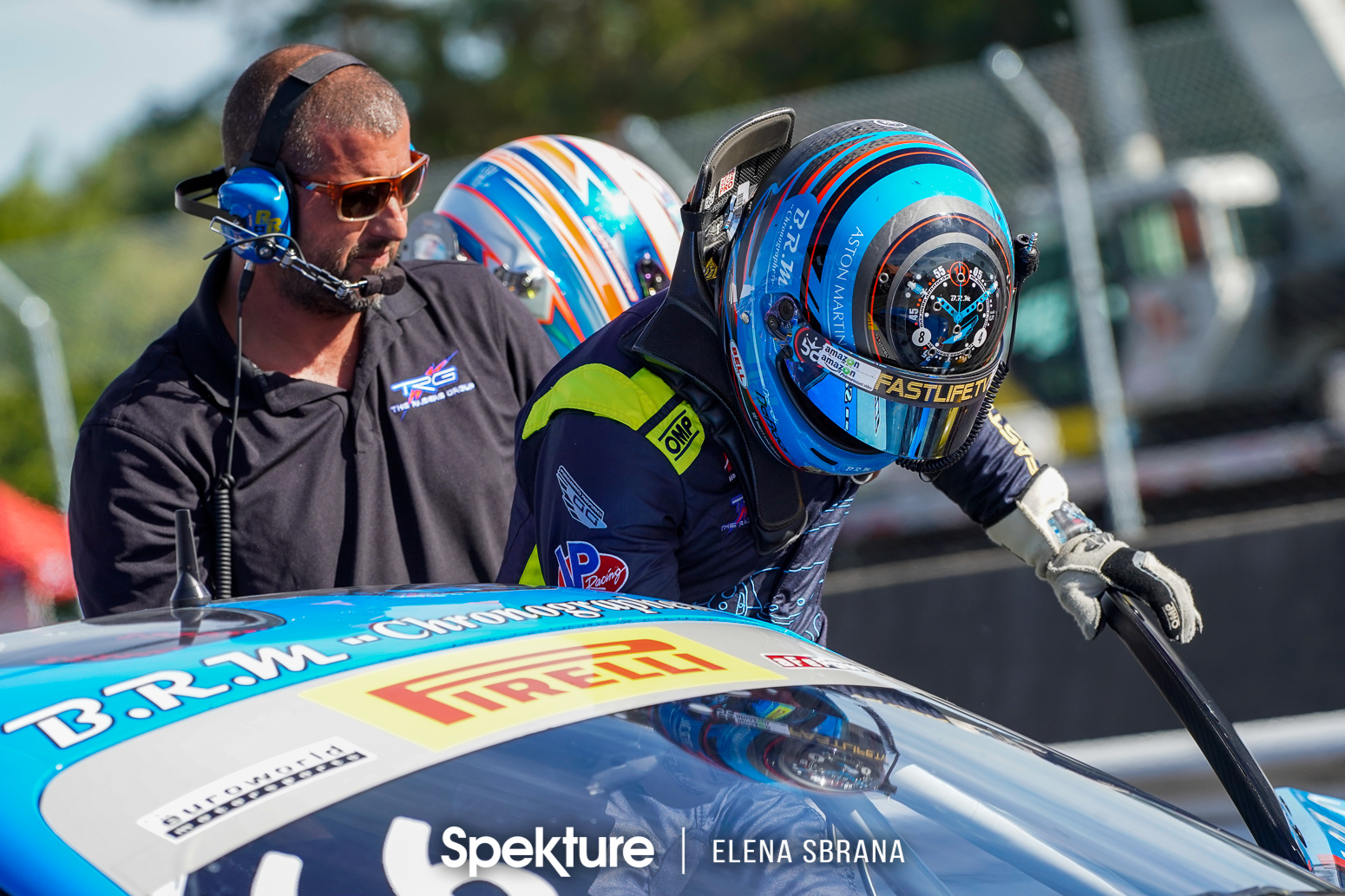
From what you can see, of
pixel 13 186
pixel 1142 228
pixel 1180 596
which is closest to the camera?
pixel 1180 596

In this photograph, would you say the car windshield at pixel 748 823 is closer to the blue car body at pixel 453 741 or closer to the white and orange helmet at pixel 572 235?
the blue car body at pixel 453 741

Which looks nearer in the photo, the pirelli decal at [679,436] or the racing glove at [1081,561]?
the pirelli decal at [679,436]

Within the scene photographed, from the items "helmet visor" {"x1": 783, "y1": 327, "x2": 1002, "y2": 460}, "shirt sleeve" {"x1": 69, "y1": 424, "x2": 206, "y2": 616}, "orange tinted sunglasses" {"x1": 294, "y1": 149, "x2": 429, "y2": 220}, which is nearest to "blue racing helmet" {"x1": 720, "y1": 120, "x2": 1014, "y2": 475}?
→ "helmet visor" {"x1": 783, "y1": 327, "x2": 1002, "y2": 460}

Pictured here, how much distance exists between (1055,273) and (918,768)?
38.0 feet

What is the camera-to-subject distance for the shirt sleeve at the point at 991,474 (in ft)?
8.43

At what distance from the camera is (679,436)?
216 cm

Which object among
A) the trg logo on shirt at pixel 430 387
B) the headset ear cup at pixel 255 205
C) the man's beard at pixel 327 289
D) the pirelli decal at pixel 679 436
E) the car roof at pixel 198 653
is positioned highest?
the headset ear cup at pixel 255 205

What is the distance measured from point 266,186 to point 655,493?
1023 millimetres

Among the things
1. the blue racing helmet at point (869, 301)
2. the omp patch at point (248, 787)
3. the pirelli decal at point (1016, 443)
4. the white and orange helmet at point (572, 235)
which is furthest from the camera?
the white and orange helmet at point (572, 235)

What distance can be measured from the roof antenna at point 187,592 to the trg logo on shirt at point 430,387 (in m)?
1.02

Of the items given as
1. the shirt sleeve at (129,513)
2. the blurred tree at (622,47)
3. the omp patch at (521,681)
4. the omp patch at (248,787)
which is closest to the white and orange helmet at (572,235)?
the shirt sleeve at (129,513)

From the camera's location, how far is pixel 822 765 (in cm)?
143

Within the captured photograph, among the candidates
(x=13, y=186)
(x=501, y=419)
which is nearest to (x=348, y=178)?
(x=501, y=419)

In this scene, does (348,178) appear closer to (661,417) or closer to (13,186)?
(661,417)
